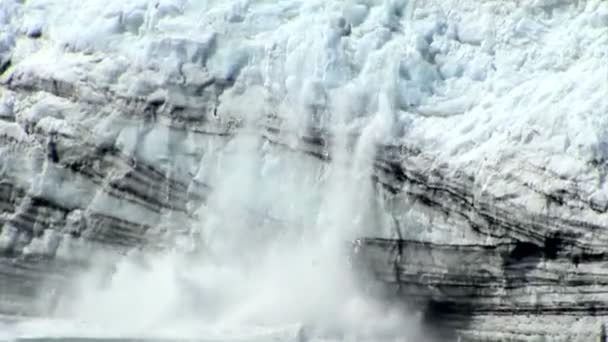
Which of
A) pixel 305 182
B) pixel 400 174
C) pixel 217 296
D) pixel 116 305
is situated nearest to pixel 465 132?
pixel 400 174

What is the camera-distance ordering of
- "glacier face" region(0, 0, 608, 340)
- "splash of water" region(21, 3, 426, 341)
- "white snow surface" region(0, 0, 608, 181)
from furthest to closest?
"splash of water" region(21, 3, 426, 341) → "white snow surface" region(0, 0, 608, 181) → "glacier face" region(0, 0, 608, 340)

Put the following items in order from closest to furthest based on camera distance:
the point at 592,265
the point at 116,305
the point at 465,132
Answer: the point at 592,265 < the point at 465,132 < the point at 116,305

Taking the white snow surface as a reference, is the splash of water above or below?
below

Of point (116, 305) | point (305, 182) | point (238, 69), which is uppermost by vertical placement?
point (238, 69)

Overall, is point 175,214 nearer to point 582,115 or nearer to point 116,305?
point 116,305

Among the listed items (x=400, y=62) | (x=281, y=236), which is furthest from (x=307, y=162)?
(x=400, y=62)

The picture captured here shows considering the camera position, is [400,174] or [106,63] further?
[106,63]

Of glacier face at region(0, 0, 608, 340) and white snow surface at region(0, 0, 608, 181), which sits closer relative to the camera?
glacier face at region(0, 0, 608, 340)

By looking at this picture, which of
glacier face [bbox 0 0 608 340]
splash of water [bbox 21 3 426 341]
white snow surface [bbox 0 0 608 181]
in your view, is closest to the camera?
glacier face [bbox 0 0 608 340]
